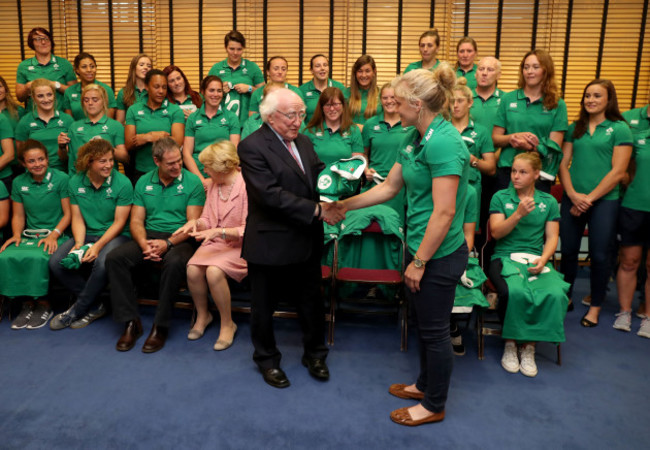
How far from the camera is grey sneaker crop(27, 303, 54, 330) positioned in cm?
382

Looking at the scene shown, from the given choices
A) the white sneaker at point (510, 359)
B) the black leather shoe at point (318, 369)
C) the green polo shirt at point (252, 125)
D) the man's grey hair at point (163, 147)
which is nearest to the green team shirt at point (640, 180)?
the white sneaker at point (510, 359)

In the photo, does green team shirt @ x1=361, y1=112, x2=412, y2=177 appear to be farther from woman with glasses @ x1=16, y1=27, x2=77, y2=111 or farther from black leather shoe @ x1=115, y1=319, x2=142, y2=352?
woman with glasses @ x1=16, y1=27, x2=77, y2=111

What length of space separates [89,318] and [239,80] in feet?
8.76

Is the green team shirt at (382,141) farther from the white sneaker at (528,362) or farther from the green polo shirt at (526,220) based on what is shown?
the white sneaker at (528,362)

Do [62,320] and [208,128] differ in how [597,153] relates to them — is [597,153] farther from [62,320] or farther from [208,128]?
[62,320]

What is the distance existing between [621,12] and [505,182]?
3.13 metres

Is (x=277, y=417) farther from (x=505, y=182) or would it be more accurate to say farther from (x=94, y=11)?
(x=94, y=11)

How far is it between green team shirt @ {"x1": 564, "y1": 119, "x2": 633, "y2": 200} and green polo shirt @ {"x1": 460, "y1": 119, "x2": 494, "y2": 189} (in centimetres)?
67

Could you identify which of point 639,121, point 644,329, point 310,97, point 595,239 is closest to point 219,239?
point 310,97

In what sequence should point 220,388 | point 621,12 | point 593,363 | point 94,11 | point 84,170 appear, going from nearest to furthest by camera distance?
1. point 220,388
2. point 593,363
3. point 84,170
4. point 621,12
5. point 94,11

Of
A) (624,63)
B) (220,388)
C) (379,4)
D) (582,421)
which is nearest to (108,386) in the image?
(220,388)

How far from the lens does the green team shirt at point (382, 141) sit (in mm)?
4281

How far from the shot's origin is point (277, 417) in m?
2.67

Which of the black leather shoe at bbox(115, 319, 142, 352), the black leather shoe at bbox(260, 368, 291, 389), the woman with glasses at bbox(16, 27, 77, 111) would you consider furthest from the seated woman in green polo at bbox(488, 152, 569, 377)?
the woman with glasses at bbox(16, 27, 77, 111)
